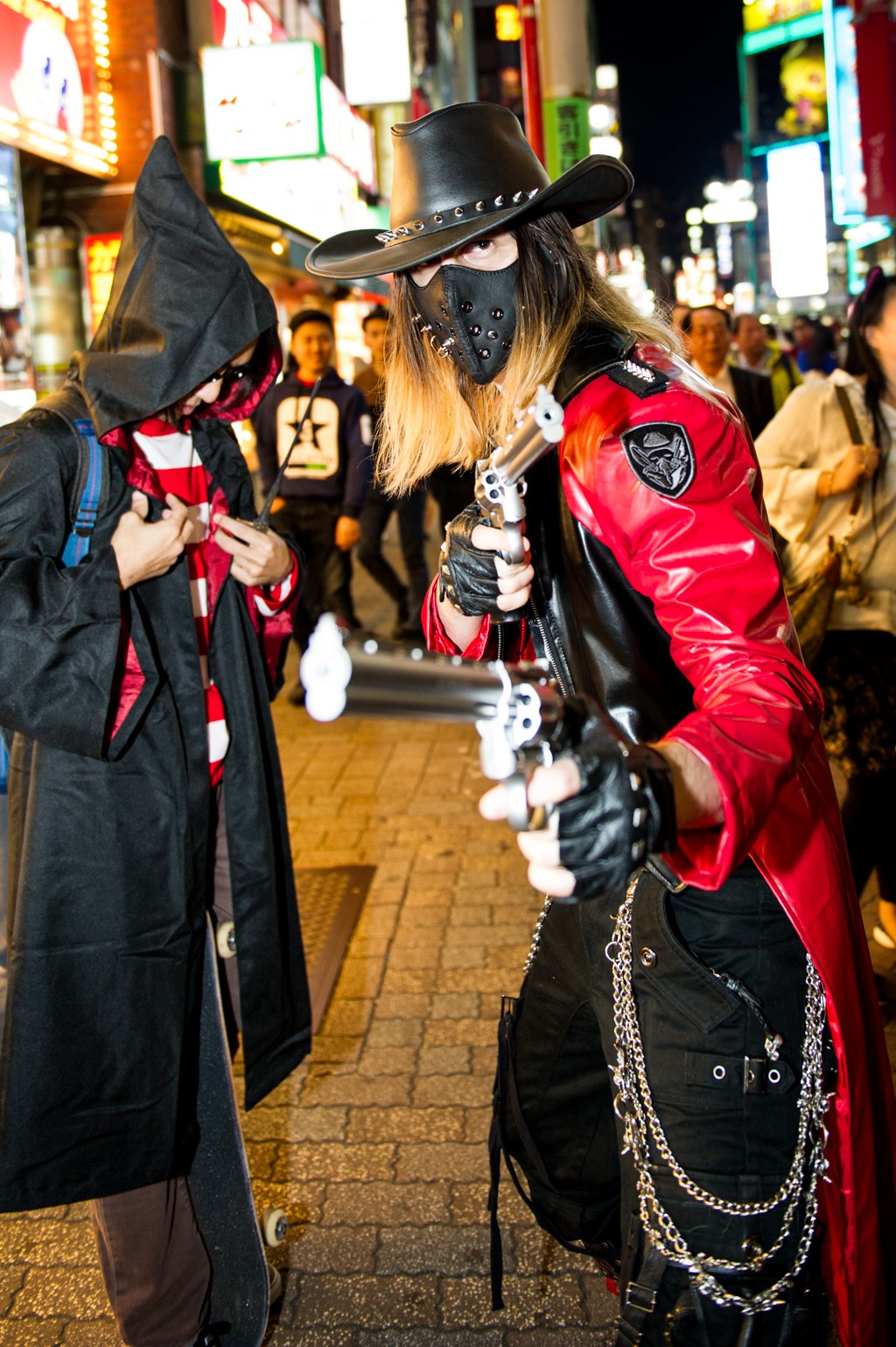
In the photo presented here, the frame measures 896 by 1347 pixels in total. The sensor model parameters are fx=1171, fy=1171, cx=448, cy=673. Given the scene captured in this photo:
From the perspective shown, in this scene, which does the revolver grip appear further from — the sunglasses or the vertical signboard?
the vertical signboard

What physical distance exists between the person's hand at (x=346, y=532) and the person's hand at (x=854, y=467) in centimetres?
413

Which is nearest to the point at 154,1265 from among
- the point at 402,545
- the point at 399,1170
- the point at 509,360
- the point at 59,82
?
the point at 399,1170

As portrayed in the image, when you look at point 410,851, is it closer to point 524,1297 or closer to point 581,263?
point 524,1297

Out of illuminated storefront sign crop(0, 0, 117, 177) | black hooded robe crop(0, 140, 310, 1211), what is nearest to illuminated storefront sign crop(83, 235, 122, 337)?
illuminated storefront sign crop(0, 0, 117, 177)

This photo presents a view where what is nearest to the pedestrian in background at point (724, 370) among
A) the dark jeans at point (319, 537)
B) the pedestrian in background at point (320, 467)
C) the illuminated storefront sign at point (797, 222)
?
the pedestrian in background at point (320, 467)

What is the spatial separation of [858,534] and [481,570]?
8.45ft

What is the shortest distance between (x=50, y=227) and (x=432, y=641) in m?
9.06

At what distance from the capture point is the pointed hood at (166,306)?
2391mm

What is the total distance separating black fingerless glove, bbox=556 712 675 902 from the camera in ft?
3.86

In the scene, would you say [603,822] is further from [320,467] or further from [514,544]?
[320,467]

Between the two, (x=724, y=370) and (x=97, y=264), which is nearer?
(x=724, y=370)

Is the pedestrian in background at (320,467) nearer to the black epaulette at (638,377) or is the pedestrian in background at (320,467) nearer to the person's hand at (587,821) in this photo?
the black epaulette at (638,377)

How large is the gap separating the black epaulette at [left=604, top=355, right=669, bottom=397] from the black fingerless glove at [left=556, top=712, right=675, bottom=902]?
60cm

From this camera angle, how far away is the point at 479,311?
1928 mm
